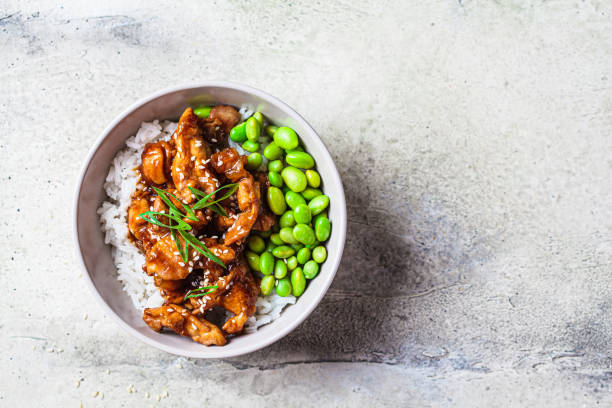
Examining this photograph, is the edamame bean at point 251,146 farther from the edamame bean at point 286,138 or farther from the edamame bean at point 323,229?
the edamame bean at point 323,229

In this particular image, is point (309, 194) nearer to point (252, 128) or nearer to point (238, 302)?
point (252, 128)

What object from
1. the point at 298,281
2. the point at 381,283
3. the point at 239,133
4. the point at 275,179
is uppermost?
the point at 239,133

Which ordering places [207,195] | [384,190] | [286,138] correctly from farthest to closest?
[384,190] < [286,138] < [207,195]

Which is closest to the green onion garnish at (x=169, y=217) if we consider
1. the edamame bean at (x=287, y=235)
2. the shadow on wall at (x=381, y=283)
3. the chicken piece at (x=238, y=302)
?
the chicken piece at (x=238, y=302)

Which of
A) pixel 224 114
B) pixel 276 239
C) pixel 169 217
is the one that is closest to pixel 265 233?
pixel 276 239

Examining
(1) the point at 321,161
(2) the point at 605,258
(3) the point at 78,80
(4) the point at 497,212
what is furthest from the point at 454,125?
(3) the point at 78,80

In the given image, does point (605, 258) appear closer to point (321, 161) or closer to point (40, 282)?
point (321, 161)

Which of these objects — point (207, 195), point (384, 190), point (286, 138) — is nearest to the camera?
point (207, 195)

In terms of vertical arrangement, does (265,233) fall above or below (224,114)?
below
